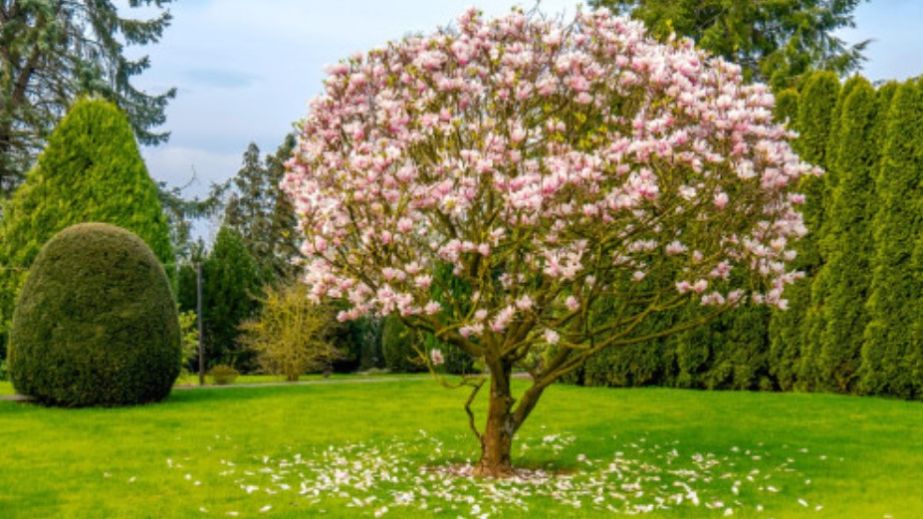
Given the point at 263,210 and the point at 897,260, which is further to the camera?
the point at 263,210

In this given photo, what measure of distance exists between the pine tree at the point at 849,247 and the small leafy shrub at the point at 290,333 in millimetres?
12254

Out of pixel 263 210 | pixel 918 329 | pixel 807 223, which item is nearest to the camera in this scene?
pixel 918 329

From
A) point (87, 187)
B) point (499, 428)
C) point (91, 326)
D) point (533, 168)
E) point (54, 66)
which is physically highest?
point (54, 66)

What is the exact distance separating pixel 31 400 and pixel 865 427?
12.5 meters

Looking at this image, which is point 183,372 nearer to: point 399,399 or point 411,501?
point 399,399

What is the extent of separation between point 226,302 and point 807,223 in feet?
59.6

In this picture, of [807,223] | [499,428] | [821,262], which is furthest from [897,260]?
[499,428]

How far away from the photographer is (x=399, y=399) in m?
15.6

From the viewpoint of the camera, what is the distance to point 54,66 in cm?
2962

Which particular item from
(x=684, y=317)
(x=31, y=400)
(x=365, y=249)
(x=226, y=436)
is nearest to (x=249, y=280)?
(x=31, y=400)

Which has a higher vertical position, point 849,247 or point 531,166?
point 849,247

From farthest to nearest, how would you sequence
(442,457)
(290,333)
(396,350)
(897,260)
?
(396,350)
(290,333)
(897,260)
(442,457)

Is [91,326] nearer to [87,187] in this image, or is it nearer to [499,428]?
[87,187]

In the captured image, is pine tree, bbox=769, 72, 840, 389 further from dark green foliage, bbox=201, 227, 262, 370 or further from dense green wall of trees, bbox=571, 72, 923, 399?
dark green foliage, bbox=201, 227, 262, 370
